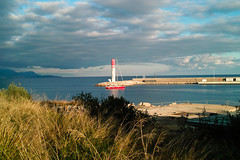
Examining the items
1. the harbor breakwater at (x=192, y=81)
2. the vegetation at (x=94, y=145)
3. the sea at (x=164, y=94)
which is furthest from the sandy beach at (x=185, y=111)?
the harbor breakwater at (x=192, y=81)

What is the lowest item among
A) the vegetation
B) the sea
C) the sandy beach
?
the sea

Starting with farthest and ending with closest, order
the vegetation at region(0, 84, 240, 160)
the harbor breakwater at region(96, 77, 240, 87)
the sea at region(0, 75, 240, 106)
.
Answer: the harbor breakwater at region(96, 77, 240, 87)
the sea at region(0, 75, 240, 106)
the vegetation at region(0, 84, 240, 160)

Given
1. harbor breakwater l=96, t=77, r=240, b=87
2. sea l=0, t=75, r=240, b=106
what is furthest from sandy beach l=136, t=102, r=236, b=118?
harbor breakwater l=96, t=77, r=240, b=87

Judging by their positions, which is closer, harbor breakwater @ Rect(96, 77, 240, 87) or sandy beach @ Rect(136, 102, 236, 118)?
sandy beach @ Rect(136, 102, 236, 118)

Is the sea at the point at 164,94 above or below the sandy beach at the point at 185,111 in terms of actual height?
below

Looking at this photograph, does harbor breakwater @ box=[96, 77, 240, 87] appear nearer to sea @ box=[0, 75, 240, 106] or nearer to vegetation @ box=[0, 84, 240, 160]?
sea @ box=[0, 75, 240, 106]

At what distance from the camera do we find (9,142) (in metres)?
4.21

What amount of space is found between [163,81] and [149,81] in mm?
7590

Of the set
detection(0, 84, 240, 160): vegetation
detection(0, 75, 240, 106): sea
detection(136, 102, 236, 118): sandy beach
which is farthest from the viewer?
detection(0, 75, 240, 106): sea

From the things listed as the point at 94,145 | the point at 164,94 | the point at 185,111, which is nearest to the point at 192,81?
the point at 164,94

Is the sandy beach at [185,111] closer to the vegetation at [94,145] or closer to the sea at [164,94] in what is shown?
the sea at [164,94]

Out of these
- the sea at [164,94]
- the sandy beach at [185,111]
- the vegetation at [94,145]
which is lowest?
the sea at [164,94]

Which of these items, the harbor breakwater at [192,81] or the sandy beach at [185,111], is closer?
the sandy beach at [185,111]

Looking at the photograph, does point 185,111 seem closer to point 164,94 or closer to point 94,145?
point 94,145
